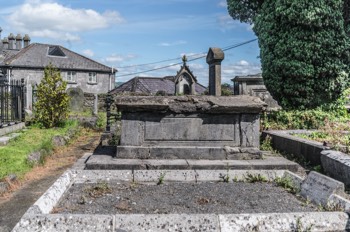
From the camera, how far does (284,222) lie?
3.75 meters

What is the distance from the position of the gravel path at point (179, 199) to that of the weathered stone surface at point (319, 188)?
0.14 m

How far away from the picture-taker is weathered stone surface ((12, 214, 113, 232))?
3.59m

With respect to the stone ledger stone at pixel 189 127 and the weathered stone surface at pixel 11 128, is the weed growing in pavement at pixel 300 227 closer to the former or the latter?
the stone ledger stone at pixel 189 127

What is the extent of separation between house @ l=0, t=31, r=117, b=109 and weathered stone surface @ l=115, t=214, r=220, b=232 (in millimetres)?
36257

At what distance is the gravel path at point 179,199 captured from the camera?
432 cm

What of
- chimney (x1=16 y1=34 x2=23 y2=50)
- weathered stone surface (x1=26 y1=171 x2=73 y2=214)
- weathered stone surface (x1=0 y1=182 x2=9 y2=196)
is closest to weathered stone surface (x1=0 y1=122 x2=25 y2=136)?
weathered stone surface (x1=0 y1=182 x2=9 y2=196)

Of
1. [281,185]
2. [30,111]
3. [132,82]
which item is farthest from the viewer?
[132,82]

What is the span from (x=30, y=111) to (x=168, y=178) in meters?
12.4

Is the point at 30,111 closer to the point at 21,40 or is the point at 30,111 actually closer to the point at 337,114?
the point at 337,114

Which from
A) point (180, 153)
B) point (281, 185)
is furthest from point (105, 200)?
point (281, 185)

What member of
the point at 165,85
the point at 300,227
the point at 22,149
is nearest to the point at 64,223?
the point at 300,227

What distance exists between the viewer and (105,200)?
4.66 meters

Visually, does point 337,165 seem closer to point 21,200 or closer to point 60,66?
point 21,200

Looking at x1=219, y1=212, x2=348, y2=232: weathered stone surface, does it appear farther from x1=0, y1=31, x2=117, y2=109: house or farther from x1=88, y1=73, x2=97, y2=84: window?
x1=88, y1=73, x2=97, y2=84: window
